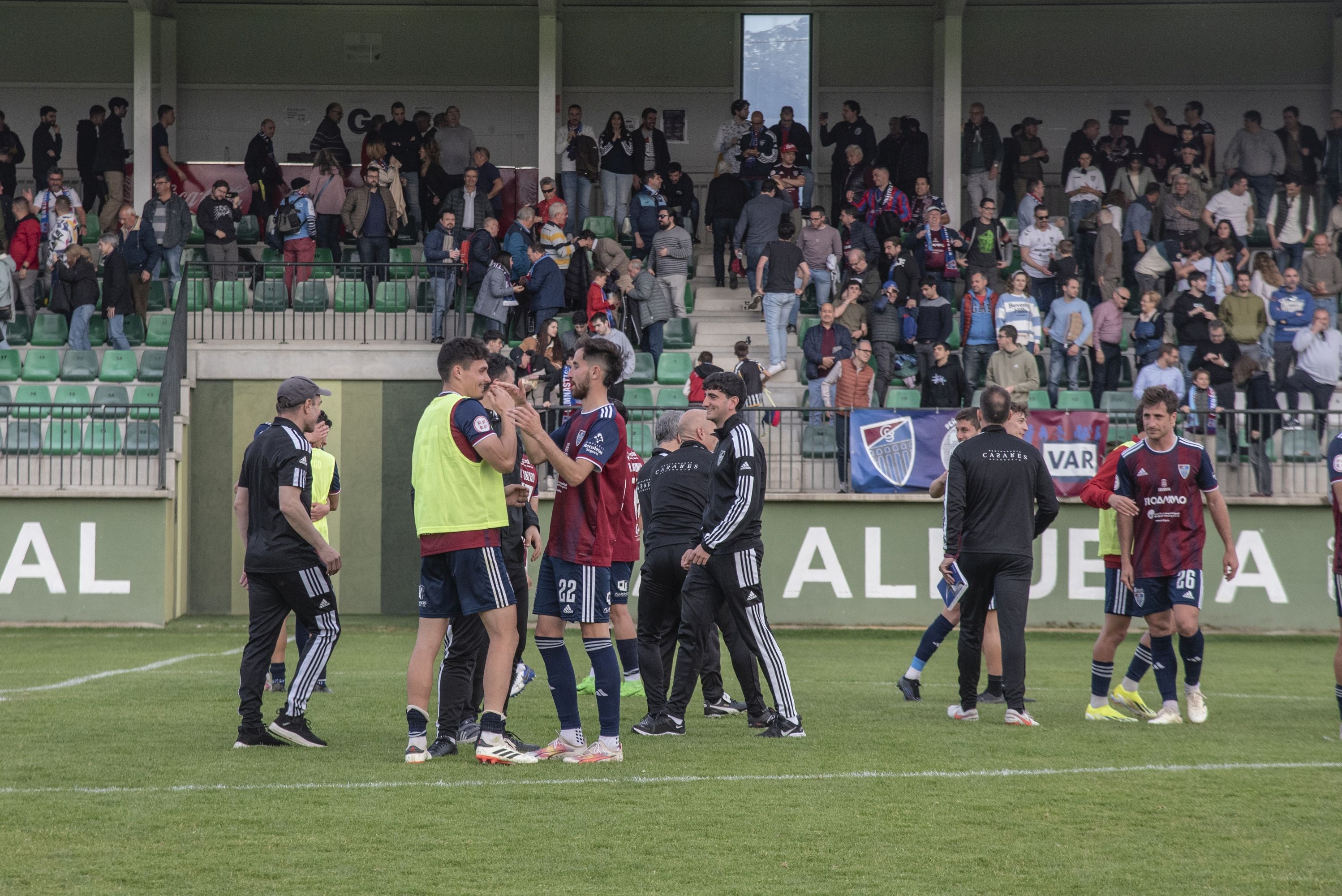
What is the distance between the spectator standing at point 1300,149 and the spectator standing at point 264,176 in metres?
15.3

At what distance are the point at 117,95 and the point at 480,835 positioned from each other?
2302 centimetres

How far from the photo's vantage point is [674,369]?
62.1 ft

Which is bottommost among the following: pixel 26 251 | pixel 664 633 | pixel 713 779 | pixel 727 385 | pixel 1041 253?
pixel 713 779

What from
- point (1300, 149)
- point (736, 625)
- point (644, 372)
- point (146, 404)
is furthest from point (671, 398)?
point (1300, 149)

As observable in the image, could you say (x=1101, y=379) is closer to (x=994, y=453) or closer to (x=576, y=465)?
(x=994, y=453)

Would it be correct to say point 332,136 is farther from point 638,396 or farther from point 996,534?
point 996,534

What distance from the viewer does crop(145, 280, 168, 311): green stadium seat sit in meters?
20.3

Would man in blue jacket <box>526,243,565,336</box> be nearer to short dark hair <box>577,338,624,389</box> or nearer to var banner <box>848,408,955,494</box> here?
var banner <box>848,408,955,494</box>

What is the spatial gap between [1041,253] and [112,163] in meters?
14.7

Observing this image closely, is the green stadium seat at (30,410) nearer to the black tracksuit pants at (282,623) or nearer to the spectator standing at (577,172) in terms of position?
the spectator standing at (577,172)

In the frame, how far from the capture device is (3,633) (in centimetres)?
1562

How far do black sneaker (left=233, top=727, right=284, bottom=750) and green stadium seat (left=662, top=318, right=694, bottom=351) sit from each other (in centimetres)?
1280

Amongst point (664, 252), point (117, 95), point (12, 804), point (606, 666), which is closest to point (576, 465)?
point (606, 666)

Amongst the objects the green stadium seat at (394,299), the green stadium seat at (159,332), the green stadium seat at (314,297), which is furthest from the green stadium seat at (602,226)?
the green stadium seat at (159,332)
